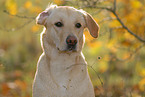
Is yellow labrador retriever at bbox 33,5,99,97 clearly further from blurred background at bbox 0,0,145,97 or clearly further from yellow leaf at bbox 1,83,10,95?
yellow leaf at bbox 1,83,10,95

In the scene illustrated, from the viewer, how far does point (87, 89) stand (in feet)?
13.2

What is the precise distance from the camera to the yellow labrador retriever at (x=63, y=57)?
13.0ft

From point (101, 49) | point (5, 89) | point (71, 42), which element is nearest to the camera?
point (71, 42)

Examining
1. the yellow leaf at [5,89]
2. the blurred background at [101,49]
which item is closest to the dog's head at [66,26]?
the blurred background at [101,49]

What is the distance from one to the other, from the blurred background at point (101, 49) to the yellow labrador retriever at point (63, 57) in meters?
0.59

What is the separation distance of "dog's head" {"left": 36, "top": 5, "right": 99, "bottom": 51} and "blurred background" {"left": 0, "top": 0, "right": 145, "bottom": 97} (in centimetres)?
59

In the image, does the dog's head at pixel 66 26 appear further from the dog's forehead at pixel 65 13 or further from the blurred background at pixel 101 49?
the blurred background at pixel 101 49

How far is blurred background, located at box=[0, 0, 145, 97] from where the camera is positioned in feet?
17.9

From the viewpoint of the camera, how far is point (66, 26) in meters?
4.08

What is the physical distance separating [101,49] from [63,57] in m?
7.25

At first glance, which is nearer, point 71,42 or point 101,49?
point 71,42

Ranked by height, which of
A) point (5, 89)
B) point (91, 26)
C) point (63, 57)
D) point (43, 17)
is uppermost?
point (43, 17)

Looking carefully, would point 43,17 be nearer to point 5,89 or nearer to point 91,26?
point 91,26

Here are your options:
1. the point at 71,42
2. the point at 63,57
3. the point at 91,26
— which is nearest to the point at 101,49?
the point at 91,26
